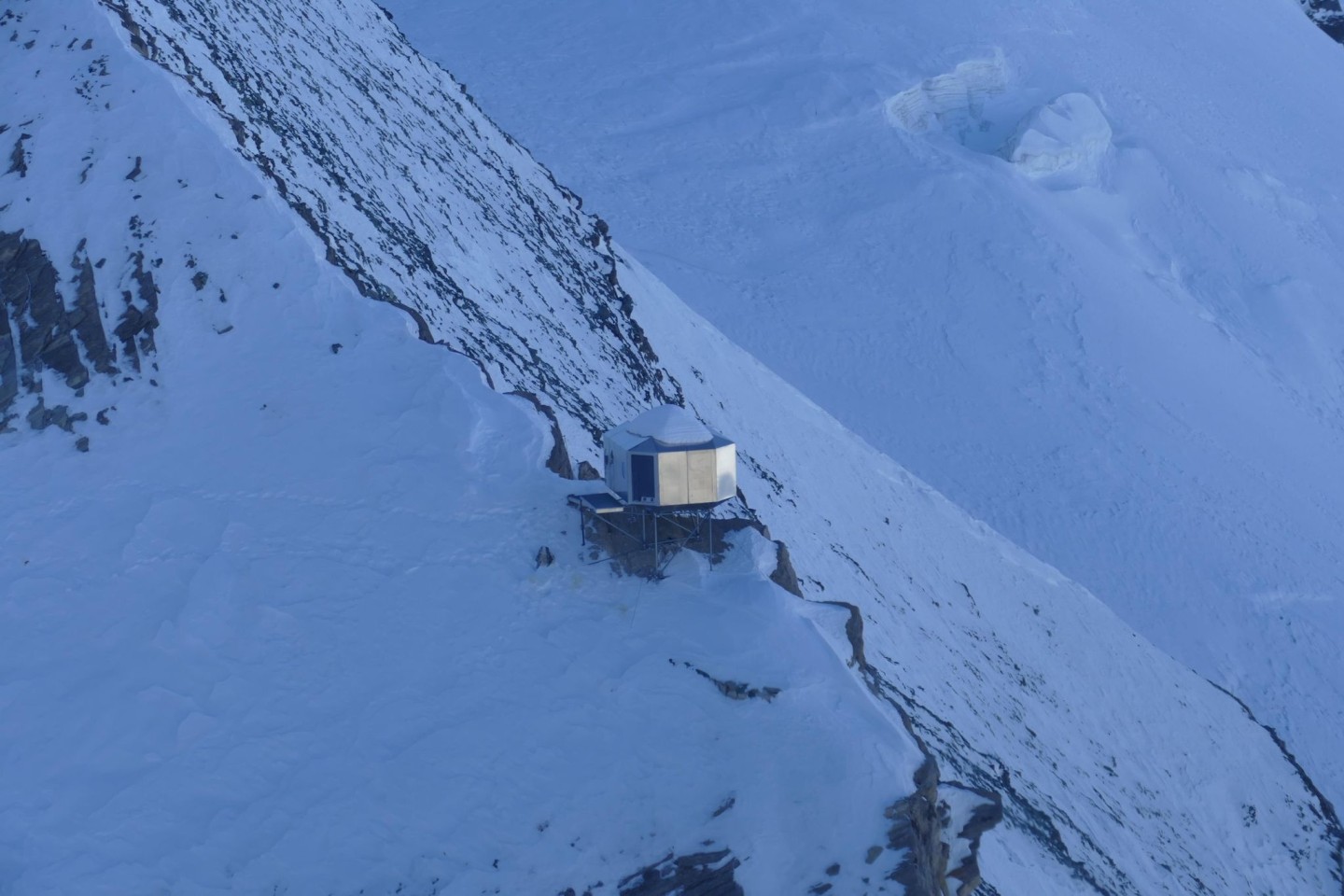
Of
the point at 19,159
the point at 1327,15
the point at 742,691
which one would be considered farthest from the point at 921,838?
the point at 1327,15

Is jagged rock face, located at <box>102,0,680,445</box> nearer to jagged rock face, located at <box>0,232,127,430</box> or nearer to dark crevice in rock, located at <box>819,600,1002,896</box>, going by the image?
jagged rock face, located at <box>0,232,127,430</box>

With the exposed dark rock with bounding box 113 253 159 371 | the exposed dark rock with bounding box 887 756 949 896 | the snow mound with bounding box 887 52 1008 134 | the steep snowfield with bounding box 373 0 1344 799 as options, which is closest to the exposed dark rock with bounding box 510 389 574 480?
the exposed dark rock with bounding box 113 253 159 371

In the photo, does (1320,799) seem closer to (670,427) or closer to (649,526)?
(649,526)

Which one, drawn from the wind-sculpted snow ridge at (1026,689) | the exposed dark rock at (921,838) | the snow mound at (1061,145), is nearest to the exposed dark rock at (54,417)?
the exposed dark rock at (921,838)

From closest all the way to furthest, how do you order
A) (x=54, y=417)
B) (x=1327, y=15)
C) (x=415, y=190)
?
(x=54, y=417)
(x=415, y=190)
(x=1327, y=15)

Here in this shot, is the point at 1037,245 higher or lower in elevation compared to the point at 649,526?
higher

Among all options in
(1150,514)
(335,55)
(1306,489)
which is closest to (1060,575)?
(1150,514)

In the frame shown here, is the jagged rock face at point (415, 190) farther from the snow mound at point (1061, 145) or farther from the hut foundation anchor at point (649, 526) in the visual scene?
the snow mound at point (1061, 145)
